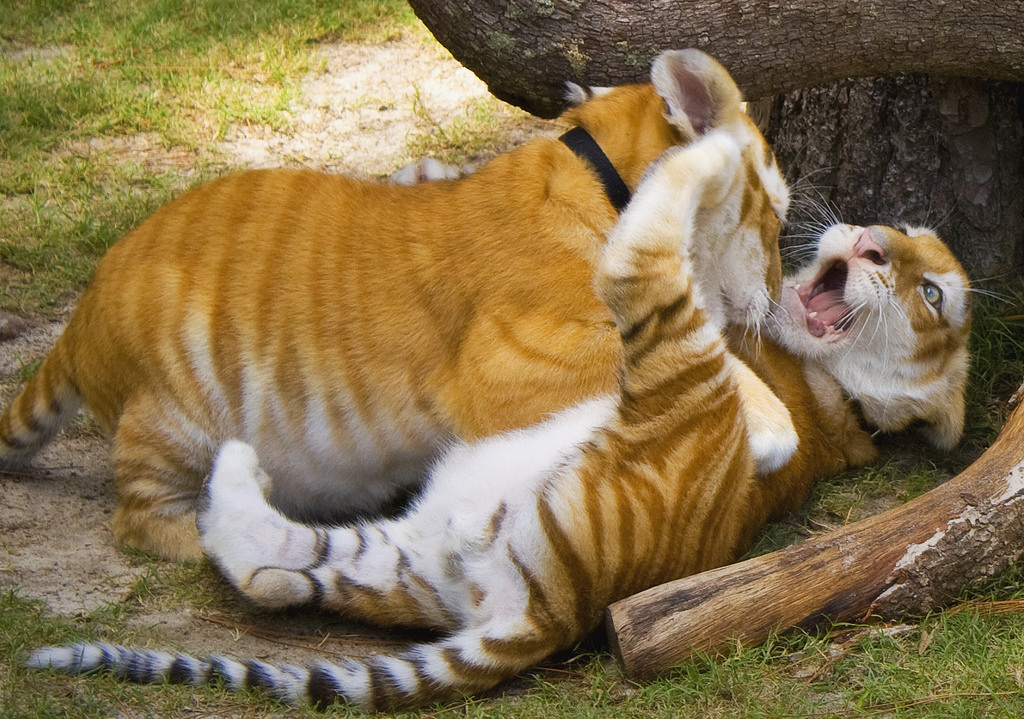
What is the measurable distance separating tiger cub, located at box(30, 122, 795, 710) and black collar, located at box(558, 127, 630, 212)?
0.31 meters

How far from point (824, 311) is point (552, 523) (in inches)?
62.6

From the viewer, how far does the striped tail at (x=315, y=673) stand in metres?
2.73

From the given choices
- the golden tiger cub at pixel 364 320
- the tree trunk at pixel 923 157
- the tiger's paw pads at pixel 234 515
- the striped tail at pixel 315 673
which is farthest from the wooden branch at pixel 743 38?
the striped tail at pixel 315 673

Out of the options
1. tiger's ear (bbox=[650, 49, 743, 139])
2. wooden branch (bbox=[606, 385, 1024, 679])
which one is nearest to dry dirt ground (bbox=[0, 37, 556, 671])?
wooden branch (bbox=[606, 385, 1024, 679])

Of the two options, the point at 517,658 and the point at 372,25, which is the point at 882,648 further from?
the point at 372,25

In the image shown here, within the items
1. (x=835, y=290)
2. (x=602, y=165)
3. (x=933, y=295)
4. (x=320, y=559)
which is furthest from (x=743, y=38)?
(x=320, y=559)

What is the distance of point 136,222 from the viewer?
505cm

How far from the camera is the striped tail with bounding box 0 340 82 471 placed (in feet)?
12.0

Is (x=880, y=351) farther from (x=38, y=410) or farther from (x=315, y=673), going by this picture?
(x=38, y=410)

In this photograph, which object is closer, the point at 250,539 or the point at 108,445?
the point at 250,539

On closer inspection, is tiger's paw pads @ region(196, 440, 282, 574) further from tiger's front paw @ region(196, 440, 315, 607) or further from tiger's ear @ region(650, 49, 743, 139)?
tiger's ear @ region(650, 49, 743, 139)

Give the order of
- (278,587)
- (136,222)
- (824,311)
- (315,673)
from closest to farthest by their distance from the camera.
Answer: (315,673) → (278,587) → (824,311) → (136,222)

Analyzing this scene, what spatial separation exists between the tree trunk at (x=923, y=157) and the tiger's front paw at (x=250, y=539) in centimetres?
247

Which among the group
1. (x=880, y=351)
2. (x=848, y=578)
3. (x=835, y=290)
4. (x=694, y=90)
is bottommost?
(x=848, y=578)
